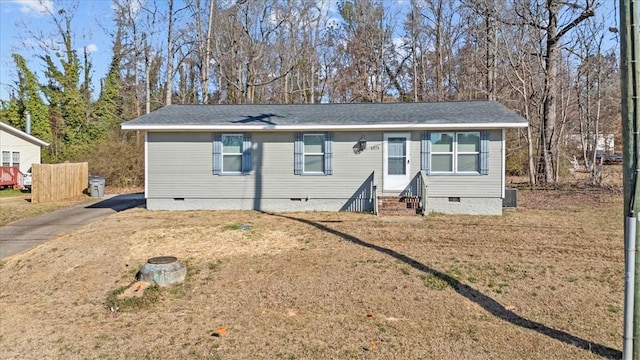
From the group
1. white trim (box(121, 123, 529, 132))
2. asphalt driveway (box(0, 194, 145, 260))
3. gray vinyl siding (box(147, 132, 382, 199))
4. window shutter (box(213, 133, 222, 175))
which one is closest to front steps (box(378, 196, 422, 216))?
gray vinyl siding (box(147, 132, 382, 199))

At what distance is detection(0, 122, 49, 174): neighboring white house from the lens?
21.8 metres

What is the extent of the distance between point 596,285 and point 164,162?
10881 millimetres

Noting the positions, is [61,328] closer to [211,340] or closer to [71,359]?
[71,359]

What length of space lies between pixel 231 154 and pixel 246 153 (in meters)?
0.45

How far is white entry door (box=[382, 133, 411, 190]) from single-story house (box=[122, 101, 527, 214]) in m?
0.03

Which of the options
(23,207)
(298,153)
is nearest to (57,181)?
(23,207)

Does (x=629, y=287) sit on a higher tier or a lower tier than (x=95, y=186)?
lower

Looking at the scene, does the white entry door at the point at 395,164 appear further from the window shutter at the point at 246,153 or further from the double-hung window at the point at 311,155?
the window shutter at the point at 246,153

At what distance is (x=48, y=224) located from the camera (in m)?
11.5

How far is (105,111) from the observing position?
90.8 feet

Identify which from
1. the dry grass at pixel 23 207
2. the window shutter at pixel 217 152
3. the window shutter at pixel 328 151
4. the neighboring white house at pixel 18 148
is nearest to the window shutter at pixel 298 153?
the window shutter at pixel 328 151

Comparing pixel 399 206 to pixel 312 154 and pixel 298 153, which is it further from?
pixel 298 153

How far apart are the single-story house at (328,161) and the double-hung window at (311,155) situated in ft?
0.09

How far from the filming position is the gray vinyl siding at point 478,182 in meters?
11.7
